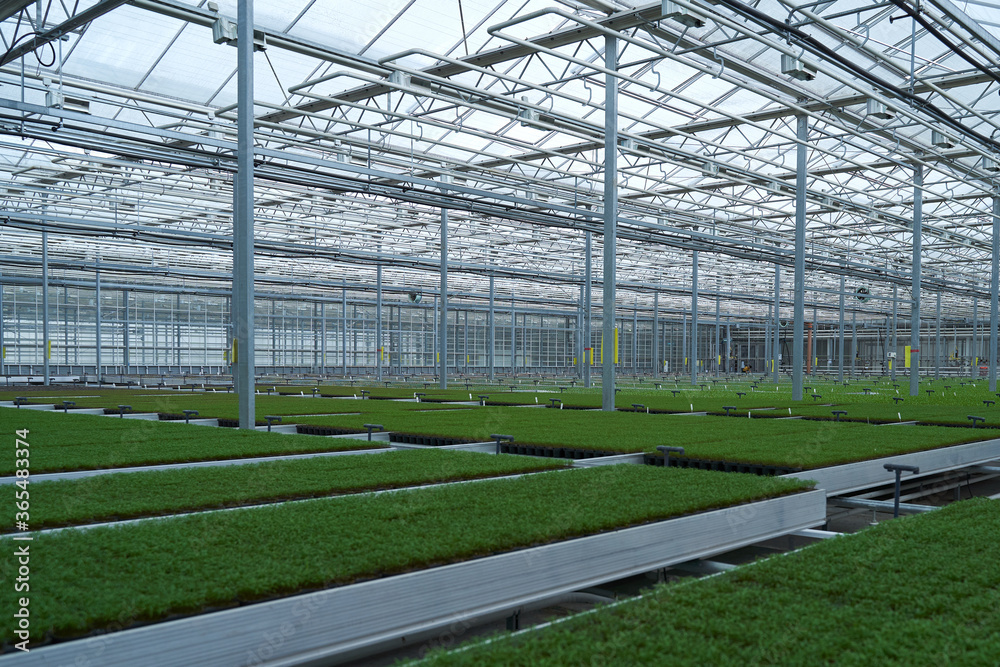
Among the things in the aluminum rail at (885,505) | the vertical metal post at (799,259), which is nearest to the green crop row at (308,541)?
the aluminum rail at (885,505)

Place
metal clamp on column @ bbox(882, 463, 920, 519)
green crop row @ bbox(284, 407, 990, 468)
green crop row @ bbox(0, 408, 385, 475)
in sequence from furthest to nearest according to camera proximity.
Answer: green crop row @ bbox(284, 407, 990, 468) < green crop row @ bbox(0, 408, 385, 475) < metal clamp on column @ bbox(882, 463, 920, 519)

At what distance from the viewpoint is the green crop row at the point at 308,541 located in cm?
447

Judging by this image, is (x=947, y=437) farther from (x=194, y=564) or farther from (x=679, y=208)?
(x=679, y=208)

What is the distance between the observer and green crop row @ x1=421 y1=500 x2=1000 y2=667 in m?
3.97

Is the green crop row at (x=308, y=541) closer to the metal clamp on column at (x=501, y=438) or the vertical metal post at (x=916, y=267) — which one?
the metal clamp on column at (x=501, y=438)

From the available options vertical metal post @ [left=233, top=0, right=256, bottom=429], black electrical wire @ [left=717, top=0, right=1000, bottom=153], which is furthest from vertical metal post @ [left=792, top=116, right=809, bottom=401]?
vertical metal post @ [left=233, top=0, right=256, bottom=429]

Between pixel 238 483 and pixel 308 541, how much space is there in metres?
2.89

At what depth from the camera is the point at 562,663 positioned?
3.87 metres

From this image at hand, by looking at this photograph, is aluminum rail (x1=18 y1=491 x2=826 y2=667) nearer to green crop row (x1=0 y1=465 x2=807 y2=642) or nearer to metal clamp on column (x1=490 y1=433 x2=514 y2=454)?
green crop row (x1=0 y1=465 x2=807 y2=642)

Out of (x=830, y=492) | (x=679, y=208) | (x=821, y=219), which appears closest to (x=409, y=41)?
(x=830, y=492)

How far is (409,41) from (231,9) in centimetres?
371

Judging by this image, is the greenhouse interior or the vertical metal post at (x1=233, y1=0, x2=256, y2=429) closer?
the greenhouse interior

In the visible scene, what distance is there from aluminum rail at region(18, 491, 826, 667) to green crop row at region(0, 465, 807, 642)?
7.8 inches

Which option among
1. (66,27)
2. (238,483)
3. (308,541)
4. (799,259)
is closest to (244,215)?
(66,27)
